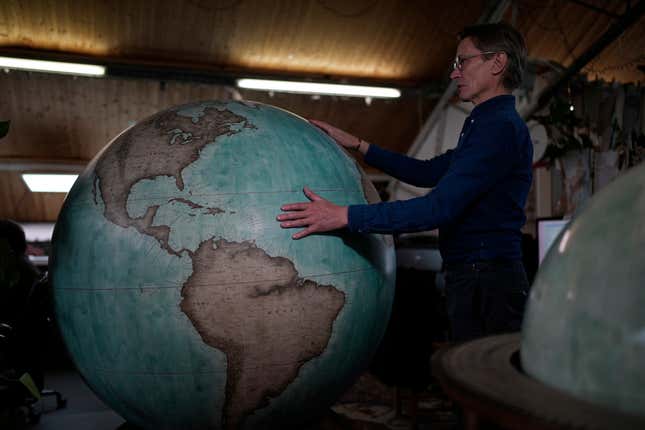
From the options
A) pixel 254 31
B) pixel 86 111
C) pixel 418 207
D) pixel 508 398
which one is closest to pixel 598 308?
pixel 508 398

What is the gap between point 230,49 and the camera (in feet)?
30.3

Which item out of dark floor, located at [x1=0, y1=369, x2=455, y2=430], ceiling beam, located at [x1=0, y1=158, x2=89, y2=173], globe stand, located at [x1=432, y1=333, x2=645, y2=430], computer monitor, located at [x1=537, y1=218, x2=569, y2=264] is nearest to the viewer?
globe stand, located at [x1=432, y1=333, x2=645, y2=430]

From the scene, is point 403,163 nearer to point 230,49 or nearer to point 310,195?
point 310,195

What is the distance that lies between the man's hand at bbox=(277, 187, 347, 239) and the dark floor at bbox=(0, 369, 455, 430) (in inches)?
68.2

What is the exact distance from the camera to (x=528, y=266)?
400cm

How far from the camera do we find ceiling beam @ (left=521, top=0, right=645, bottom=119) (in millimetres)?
6871

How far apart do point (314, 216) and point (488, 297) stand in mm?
661

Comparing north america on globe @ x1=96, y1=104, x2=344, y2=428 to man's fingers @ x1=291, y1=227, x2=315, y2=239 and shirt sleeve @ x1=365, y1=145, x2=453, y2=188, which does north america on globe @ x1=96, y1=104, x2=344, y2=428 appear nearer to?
man's fingers @ x1=291, y1=227, x2=315, y2=239

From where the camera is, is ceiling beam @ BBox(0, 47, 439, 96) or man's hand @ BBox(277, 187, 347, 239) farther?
ceiling beam @ BBox(0, 47, 439, 96)

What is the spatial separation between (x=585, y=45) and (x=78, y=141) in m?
8.60

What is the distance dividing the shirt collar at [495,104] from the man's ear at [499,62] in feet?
0.32

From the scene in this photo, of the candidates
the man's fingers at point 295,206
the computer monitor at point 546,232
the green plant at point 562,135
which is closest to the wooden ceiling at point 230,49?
the green plant at point 562,135

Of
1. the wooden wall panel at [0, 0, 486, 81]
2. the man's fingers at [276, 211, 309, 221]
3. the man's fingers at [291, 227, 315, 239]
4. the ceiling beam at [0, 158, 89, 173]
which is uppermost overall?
the wooden wall panel at [0, 0, 486, 81]

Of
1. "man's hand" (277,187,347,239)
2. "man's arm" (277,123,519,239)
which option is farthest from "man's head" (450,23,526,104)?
"man's hand" (277,187,347,239)
